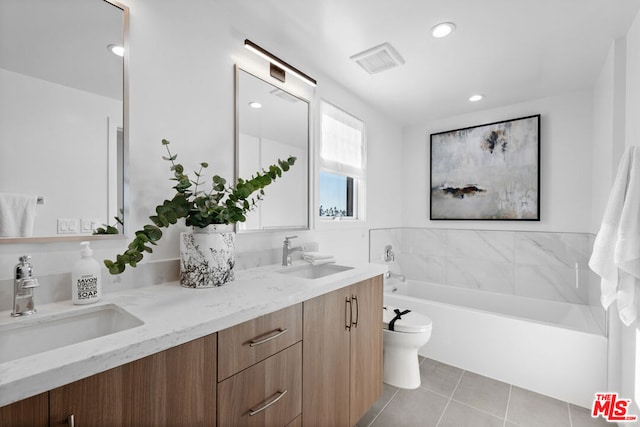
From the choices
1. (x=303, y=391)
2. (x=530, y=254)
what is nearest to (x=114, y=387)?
(x=303, y=391)

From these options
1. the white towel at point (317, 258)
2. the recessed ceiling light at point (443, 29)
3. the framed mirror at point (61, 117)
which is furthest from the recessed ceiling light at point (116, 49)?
the recessed ceiling light at point (443, 29)

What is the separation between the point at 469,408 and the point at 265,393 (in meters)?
1.57

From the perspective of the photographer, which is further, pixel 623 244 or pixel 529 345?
pixel 529 345

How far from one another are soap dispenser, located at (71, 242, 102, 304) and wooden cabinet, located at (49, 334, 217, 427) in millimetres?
440

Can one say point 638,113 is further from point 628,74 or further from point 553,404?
point 553,404

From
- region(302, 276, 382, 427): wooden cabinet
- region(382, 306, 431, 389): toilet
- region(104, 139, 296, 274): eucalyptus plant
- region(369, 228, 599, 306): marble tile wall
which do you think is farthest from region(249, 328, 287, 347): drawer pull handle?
region(369, 228, 599, 306): marble tile wall

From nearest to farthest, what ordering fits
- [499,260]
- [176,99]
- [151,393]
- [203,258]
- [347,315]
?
[151,393] → [203,258] → [176,99] → [347,315] → [499,260]

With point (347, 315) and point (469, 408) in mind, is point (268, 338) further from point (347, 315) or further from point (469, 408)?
point (469, 408)

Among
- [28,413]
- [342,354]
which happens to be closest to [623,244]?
[342,354]

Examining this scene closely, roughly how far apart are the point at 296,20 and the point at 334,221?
144cm

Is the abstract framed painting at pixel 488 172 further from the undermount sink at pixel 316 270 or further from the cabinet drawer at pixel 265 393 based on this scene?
the cabinet drawer at pixel 265 393

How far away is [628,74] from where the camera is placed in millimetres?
1764

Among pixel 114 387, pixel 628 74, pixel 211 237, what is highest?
pixel 628 74

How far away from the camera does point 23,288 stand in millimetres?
877
